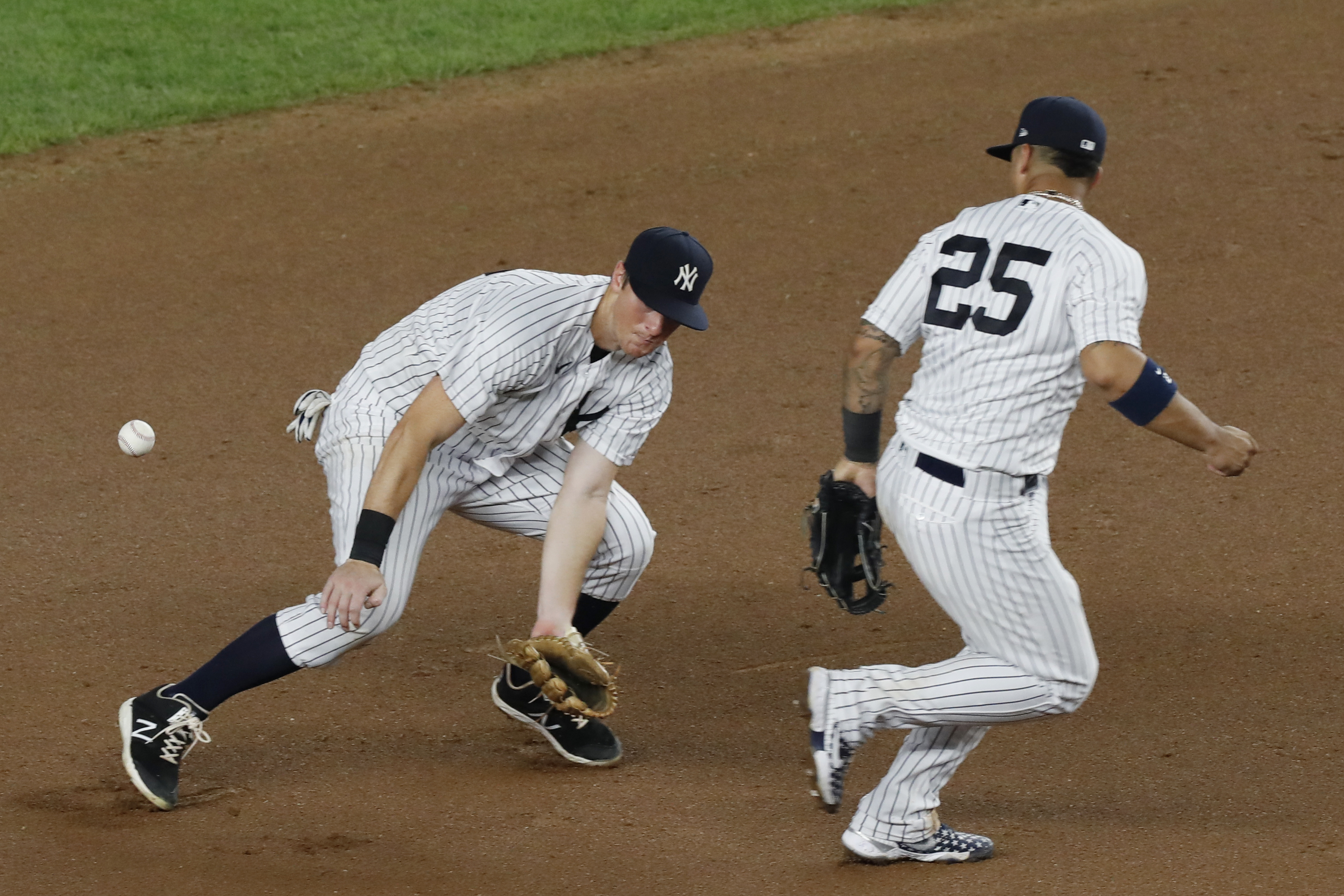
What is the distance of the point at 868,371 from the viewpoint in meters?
3.44

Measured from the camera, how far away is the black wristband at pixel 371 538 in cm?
346

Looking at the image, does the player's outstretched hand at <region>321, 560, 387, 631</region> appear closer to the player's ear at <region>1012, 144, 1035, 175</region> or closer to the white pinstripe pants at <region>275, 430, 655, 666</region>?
the white pinstripe pants at <region>275, 430, 655, 666</region>

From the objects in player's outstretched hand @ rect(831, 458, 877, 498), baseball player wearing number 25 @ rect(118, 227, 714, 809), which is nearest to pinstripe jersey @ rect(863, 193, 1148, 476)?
player's outstretched hand @ rect(831, 458, 877, 498)

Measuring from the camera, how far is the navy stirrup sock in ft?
12.0

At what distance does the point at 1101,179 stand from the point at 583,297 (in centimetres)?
472

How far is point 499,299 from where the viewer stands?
373 cm

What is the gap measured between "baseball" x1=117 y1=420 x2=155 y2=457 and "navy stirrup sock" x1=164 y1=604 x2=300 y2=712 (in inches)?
60.1

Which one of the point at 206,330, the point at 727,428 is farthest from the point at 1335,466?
the point at 206,330

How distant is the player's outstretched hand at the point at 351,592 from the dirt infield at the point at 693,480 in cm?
55

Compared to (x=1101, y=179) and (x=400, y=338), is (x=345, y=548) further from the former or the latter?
(x=1101, y=179)

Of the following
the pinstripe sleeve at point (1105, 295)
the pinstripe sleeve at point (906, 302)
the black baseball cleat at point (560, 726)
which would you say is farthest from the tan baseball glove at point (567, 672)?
the pinstripe sleeve at point (1105, 295)

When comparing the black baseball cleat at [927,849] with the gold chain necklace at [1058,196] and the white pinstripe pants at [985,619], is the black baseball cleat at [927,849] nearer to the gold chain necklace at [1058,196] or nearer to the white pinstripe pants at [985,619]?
the white pinstripe pants at [985,619]

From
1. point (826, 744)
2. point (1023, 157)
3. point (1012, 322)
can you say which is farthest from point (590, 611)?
point (1023, 157)

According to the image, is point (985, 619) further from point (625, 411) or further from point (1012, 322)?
point (625, 411)
